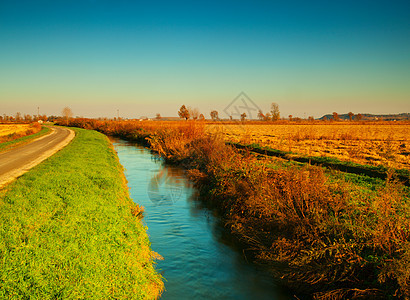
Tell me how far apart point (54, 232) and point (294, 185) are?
5986 millimetres

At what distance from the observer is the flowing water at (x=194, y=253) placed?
7.38 metres

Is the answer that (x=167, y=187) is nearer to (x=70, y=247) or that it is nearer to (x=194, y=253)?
(x=194, y=253)

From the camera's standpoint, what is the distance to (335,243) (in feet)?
20.5

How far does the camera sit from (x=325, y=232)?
A: 22.8 feet

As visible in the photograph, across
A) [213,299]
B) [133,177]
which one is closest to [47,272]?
[213,299]

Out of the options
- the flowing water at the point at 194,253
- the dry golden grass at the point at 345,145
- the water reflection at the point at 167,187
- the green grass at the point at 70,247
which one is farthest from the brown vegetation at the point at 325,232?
the dry golden grass at the point at 345,145

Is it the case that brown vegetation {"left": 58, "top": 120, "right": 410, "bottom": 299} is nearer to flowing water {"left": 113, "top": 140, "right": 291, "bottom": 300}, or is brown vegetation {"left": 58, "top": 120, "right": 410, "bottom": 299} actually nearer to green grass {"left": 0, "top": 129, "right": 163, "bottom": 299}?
flowing water {"left": 113, "top": 140, "right": 291, "bottom": 300}

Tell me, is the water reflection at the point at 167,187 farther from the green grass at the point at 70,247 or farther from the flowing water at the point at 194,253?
the green grass at the point at 70,247

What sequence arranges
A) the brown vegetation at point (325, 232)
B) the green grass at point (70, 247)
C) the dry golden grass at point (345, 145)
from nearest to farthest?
the green grass at point (70, 247), the brown vegetation at point (325, 232), the dry golden grass at point (345, 145)

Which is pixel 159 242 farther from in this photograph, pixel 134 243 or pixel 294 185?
pixel 294 185

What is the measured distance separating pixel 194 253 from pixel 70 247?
14.3ft

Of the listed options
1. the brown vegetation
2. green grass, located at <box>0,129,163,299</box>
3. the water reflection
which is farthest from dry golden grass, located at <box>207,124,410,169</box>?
green grass, located at <box>0,129,163,299</box>

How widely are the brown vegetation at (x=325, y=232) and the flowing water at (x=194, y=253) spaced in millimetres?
562

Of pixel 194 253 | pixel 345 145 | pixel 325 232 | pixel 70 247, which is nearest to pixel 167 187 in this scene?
pixel 194 253
